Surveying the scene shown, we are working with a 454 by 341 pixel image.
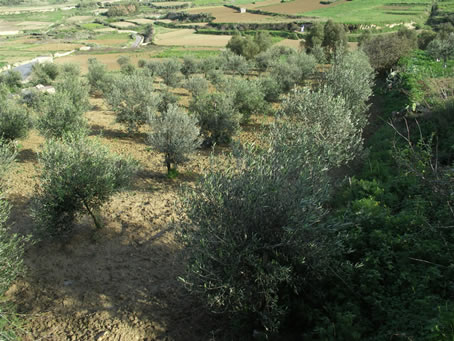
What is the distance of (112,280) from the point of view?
8898 millimetres

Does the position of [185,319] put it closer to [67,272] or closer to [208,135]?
[67,272]

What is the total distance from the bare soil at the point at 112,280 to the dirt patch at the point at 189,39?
3250 inches

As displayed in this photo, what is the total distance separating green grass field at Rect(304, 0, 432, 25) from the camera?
79.4 metres

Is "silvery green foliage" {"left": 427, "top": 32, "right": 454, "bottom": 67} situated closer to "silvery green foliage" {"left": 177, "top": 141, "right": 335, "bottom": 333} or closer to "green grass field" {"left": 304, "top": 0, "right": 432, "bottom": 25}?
"silvery green foliage" {"left": 177, "top": 141, "right": 335, "bottom": 333}

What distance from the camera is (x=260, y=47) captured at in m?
49.7

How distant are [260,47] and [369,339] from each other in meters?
50.7

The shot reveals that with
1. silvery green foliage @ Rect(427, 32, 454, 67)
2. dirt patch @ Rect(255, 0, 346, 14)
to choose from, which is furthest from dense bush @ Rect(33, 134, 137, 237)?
dirt patch @ Rect(255, 0, 346, 14)

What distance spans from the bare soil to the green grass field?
8850 cm

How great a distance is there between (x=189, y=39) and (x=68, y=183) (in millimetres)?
100201

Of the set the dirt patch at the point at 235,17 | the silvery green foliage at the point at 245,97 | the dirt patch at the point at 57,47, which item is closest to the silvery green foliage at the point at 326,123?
the silvery green foliage at the point at 245,97

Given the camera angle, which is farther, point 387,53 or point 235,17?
point 235,17

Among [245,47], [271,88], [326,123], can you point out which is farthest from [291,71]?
[326,123]

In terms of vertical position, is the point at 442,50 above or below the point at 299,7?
below

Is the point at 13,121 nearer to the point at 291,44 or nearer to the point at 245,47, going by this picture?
the point at 245,47
